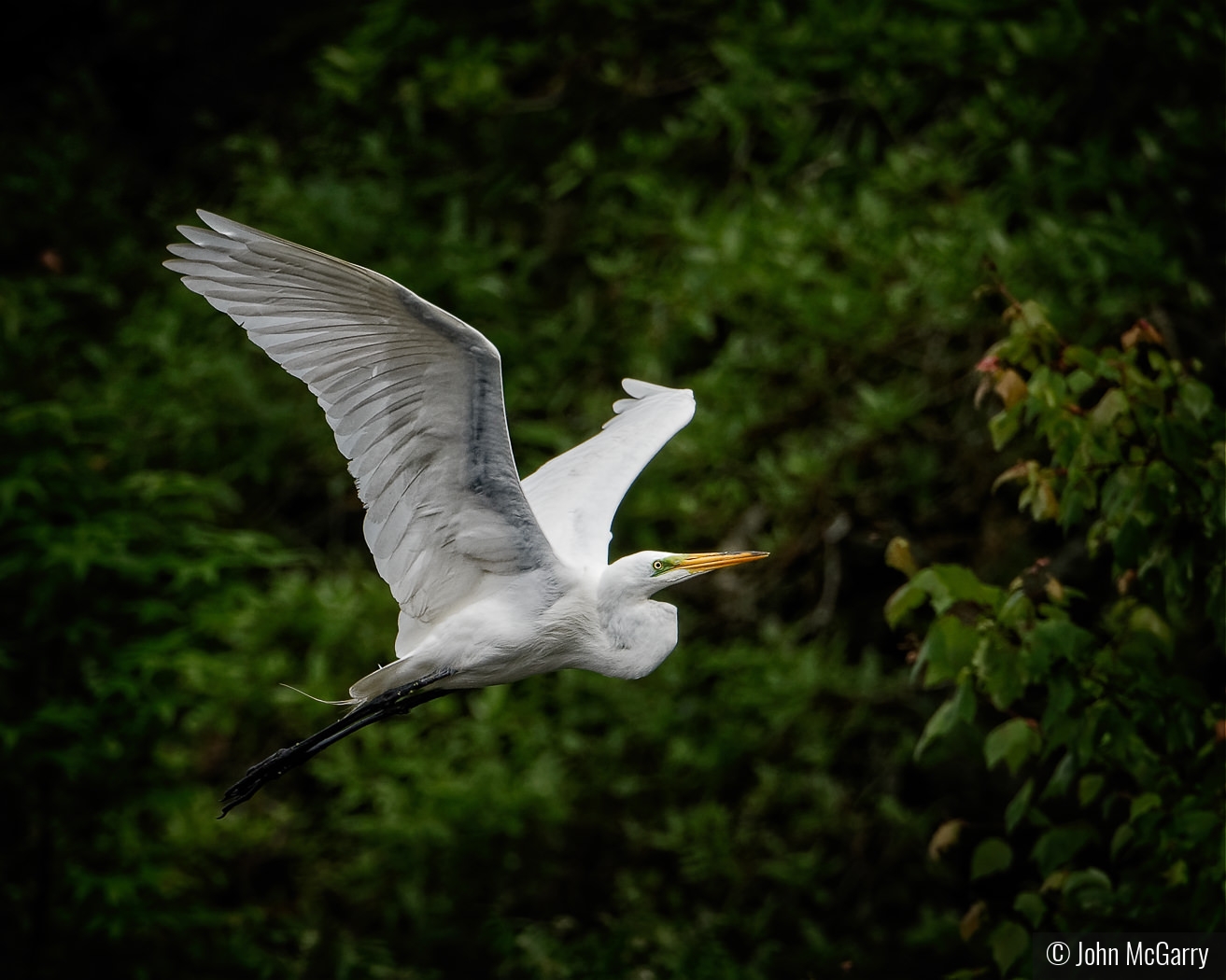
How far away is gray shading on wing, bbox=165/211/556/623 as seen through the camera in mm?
3057

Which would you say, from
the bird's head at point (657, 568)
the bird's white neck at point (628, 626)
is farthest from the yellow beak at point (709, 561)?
the bird's white neck at point (628, 626)

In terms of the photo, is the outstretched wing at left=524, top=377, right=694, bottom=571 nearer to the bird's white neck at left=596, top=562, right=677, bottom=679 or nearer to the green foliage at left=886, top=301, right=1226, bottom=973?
the bird's white neck at left=596, top=562, right=677, bottom=679

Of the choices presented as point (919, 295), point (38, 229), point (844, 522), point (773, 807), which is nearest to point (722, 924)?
point (773, 807)

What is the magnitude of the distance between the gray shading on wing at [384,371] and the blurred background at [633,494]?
1973 millimetres

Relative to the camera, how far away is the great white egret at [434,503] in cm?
308

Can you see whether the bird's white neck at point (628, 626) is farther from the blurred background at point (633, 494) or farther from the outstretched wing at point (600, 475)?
the blurred background at point (633, 494)

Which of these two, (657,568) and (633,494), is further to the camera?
(633,494)

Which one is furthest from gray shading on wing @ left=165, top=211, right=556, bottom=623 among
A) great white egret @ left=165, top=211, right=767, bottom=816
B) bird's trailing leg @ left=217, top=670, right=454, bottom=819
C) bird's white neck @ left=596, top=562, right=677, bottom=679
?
bird's trailing leg @ left=217, top=670, right=454, bottom=819

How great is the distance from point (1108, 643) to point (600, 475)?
1379mm

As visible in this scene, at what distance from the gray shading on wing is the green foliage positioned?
945 mm

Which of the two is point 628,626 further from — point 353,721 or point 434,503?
point 353,721

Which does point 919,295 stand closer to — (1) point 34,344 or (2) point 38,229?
(1) point 34,344

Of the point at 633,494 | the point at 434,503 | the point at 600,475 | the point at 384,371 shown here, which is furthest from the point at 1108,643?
the point at 633,494

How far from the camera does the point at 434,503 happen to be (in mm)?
3322
